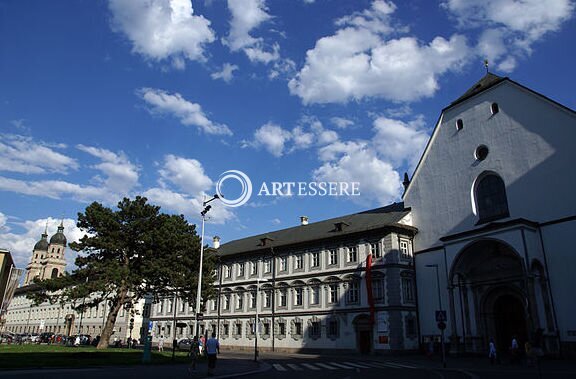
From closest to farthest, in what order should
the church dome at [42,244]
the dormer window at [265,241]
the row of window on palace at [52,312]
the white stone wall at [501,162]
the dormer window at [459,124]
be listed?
1. the white stone wall at [501,162]
2. the dormer window at [459,124]
3. the dormer window at [265,241]
4. the row of window on palace at [52,312]
5. the church dome at [42,244]

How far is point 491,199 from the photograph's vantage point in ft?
118

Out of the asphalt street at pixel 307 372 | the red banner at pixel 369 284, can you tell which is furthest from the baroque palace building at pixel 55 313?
the asphalt street at pixel 307 372

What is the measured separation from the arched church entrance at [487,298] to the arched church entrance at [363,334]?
23.1ft

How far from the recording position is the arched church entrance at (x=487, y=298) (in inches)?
1319

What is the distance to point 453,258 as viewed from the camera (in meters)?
34.8

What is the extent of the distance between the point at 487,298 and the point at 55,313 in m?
90.0

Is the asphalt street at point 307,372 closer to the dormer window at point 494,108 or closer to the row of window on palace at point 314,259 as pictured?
the row of window on palace at point 314,259

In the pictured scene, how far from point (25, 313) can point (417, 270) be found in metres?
106

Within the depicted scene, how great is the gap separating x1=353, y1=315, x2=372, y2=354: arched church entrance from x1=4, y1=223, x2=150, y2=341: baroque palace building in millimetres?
20075

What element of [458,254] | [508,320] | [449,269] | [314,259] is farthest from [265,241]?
[508,320]

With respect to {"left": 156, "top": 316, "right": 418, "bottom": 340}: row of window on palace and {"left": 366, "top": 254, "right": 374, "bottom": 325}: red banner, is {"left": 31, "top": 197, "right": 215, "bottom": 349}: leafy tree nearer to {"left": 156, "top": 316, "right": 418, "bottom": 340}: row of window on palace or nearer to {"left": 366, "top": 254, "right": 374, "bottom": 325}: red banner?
{"left": 156, "top": 316, "right": 418, "bottom": 340}: row of window on palace

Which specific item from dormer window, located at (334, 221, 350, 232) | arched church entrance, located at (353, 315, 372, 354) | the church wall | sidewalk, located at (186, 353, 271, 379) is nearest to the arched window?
the church wall

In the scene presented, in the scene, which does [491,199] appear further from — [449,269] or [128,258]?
[128,258]

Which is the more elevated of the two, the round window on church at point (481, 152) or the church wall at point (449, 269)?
the round window on church at point (481, 152)
